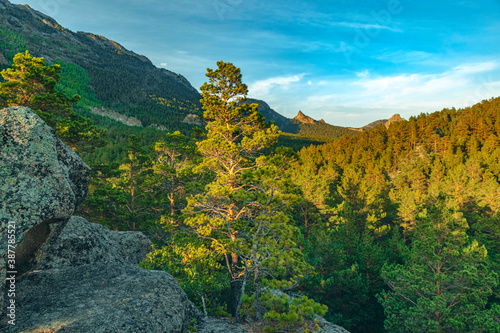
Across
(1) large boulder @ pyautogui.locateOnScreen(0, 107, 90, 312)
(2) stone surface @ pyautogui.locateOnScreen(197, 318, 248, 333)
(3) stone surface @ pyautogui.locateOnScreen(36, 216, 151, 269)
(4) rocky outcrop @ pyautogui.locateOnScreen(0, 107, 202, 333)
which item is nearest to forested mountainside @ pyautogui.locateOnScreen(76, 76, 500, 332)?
(2) stone surface @ pyautogui.locateOnScreen(197, 318, 248, 333)

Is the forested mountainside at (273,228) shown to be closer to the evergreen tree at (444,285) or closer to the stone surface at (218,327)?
the evergreen tree at (444,285)

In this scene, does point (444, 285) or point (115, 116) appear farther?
point (115, 116)

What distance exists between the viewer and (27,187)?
5.06 meters

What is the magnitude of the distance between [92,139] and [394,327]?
25288 mm

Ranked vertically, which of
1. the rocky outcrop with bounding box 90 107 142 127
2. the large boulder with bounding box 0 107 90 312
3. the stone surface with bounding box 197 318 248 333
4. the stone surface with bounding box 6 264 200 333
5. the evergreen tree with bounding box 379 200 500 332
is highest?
the rocky outcrop with bounding box 90 107 142 127

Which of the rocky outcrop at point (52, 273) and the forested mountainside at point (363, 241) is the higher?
the rocky outcrop at point (52, 273)

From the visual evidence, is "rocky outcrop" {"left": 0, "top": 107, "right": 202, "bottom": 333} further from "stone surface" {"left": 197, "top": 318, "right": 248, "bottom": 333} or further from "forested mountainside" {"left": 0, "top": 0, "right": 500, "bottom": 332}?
"forested mountainside" {"left": 0, "top": 0, "right": 500, "bottom": 332}

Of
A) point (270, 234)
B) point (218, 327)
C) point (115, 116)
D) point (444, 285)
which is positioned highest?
point (115, 116)

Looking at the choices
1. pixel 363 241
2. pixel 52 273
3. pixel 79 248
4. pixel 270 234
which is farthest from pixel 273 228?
pixel 363 241

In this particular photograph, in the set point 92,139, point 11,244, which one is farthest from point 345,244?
point 11,244

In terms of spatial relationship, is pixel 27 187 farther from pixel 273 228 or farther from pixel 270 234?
pixel 270 234

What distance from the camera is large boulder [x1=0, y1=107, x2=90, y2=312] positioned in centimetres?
472

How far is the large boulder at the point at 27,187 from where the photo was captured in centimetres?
472

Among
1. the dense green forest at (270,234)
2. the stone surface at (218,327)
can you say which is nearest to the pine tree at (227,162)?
the dense green forest at (270,234)
